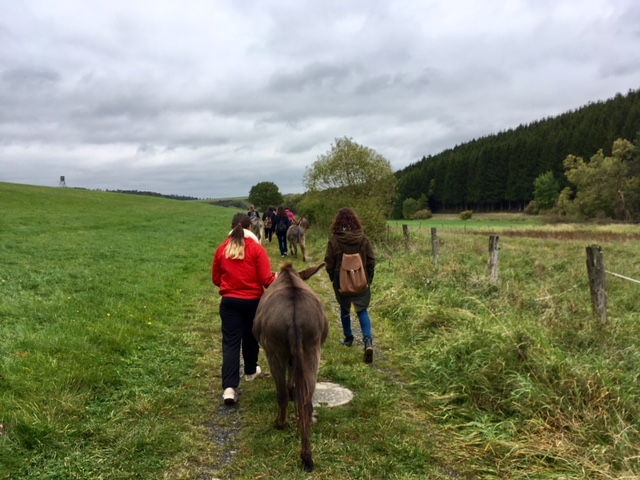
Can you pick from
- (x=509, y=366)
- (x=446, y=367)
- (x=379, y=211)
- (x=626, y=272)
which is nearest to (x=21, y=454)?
(x=446, y=367)

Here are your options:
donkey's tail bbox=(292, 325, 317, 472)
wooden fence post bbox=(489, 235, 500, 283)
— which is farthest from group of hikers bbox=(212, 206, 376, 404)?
wooden fence post bbox=(489, 235, 500, 283)

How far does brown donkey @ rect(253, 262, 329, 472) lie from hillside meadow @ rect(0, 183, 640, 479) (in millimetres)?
356

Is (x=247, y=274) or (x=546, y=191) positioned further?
(x=546, y=191)

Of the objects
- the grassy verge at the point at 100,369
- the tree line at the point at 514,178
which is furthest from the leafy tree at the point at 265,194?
the grassy verge at the point at 100,369

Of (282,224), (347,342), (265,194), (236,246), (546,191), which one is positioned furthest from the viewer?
(265,194)

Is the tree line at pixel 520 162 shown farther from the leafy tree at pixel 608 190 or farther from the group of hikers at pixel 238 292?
the group of hikers at pixel 238 292

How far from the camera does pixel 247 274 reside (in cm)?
480

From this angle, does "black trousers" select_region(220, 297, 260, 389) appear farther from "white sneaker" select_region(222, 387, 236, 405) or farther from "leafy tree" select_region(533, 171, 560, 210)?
"leafy tree" select_region(533, 171, 560, 210)

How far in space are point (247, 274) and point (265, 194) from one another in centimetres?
9338

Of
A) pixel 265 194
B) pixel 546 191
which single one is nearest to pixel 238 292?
pixel 546 191

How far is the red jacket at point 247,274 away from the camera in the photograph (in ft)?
15.7

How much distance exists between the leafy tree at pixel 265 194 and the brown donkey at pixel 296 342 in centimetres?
8822

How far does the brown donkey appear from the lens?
3531 mm

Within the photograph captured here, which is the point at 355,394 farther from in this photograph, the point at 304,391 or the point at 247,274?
the point at 247,274
